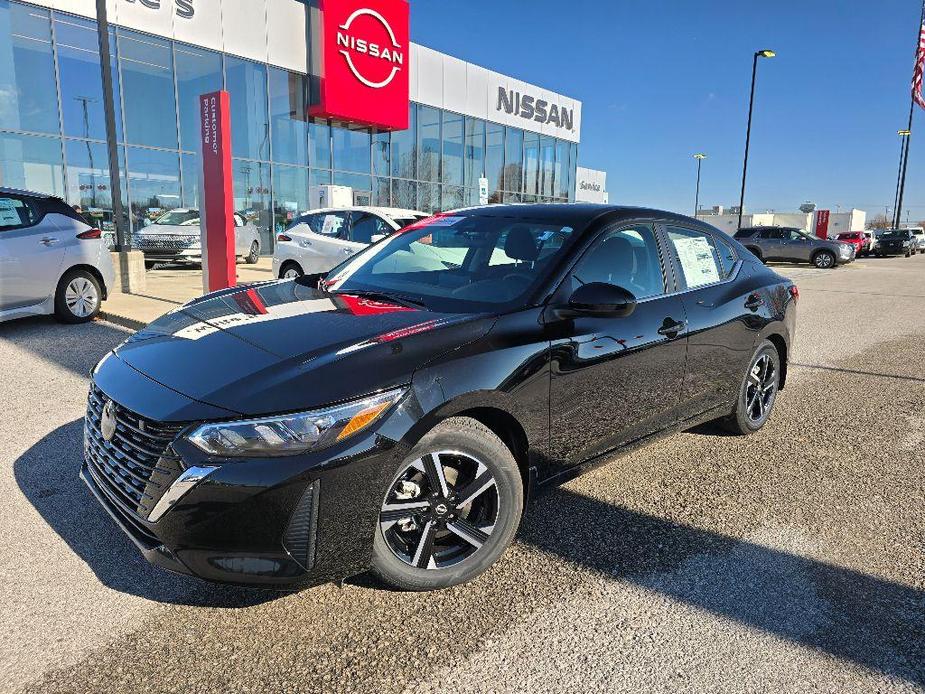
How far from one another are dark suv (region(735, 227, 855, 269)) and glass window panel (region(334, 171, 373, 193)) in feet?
47.2

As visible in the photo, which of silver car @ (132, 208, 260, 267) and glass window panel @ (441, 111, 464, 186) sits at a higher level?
glass window panel @ (441, 111, 464, 186)

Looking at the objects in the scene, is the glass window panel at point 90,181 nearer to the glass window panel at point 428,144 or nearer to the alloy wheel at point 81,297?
the alloy wheel at point 81,297

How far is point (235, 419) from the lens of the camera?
7.25ft

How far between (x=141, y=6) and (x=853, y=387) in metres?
19.0

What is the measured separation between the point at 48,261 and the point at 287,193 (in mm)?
14908

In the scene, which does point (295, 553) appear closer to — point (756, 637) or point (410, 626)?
point (410, 626)

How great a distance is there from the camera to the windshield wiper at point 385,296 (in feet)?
10.3

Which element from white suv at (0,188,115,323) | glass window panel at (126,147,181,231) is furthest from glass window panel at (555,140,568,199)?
white suv at (0,188,115,323)

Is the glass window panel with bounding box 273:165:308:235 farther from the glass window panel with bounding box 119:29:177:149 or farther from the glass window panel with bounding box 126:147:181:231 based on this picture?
the glass window panel with bounding box 119:29:177:149

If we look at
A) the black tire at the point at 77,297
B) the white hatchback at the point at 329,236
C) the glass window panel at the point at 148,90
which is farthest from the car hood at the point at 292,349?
the glass window panel at the point at 148,90

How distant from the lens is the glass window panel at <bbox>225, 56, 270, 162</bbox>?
20.2 meters

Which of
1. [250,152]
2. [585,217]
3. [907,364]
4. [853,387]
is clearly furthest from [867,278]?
[585,217]

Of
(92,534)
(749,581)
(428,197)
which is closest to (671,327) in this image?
(749,581)

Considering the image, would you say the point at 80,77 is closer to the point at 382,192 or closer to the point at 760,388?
the point at 382,192
